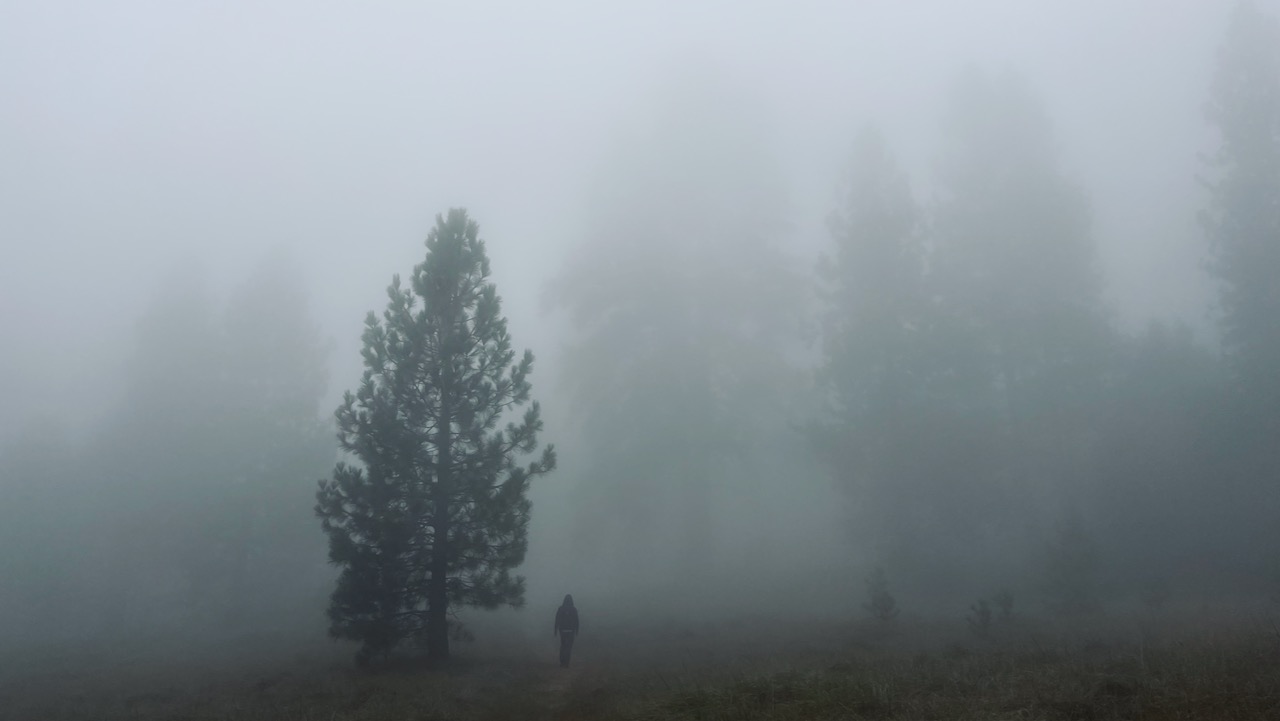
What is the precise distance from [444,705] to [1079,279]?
2374cm

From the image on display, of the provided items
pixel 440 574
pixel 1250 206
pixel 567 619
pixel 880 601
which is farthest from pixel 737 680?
pixel 1250 206

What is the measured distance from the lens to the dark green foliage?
692 inches

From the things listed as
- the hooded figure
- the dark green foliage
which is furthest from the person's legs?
the dark green foliage

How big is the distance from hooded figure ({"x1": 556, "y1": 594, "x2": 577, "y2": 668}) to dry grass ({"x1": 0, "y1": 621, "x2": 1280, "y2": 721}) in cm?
57

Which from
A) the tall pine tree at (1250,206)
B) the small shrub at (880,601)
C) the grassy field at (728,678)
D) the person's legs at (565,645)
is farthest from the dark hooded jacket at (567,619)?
the tall pine tree at (1250,206)

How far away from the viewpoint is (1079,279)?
26234 mm

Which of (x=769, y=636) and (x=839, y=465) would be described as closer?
(x=769, y=636)

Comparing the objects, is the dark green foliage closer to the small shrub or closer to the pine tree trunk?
the pine tree trunk

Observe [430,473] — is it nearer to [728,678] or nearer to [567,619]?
[567,619]

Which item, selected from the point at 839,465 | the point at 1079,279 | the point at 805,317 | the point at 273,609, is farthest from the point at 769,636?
the point at 273,609

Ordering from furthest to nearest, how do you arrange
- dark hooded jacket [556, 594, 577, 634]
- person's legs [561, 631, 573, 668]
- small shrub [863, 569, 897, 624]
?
small shrub [863, 569, 897, 624]
dark hooded jacket [556, 594, 577, 634]
person's legs [561, 631, 573, 668]

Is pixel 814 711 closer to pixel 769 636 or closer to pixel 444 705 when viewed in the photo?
pixel 444 705

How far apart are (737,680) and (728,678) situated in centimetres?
102

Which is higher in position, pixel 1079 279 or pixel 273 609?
pixel 1079 279
